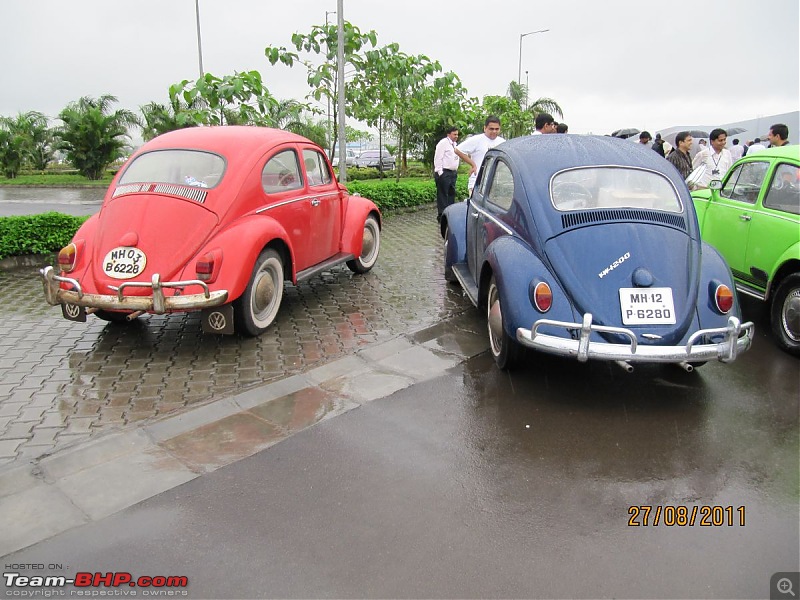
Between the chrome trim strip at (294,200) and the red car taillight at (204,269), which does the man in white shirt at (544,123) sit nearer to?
the chrome trim strip at (294,200)

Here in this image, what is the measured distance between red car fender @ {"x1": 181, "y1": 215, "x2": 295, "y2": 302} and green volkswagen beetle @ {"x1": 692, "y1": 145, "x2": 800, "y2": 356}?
4469mm

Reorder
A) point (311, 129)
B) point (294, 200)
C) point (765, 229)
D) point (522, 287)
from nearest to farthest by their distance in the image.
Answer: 1. point (522, 287)
2. point (765, 229)
3. point (294, 200)
4. point (311, 129)

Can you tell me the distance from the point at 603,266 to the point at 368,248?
428 centimetres

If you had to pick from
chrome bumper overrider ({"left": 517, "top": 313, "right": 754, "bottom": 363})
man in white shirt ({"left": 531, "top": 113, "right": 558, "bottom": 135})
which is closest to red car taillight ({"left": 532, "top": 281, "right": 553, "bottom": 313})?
chrome bumper overrider ({"left": 517, "top": 313, "right": 754, "bottom": 363})

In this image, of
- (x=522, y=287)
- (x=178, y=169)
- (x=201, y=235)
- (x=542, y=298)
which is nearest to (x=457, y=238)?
(x=522, y=287)

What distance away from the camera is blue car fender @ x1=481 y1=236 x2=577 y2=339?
4.30 metres

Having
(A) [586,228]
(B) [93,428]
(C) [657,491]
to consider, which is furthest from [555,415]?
(B) [93,428]

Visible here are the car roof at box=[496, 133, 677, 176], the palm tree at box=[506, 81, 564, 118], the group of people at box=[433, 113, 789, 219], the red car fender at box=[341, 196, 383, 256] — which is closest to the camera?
the car roof at box=[496, 133, 677, 176]

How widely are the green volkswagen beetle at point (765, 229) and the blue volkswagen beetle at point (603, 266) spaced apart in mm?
1228

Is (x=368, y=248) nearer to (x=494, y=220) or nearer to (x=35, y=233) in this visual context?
(x=494, y=220)

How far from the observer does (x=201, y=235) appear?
17.0 ft

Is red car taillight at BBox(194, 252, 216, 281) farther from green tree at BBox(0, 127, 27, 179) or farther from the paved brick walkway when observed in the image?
green tree at BBox(0, 127, 27, 179)

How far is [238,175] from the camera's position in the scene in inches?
223
